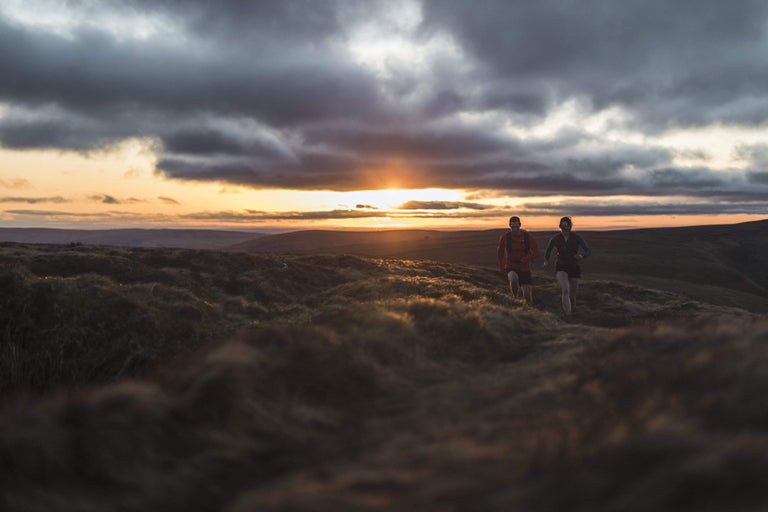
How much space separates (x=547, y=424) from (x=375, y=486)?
173cm

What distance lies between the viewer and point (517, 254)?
545 inches

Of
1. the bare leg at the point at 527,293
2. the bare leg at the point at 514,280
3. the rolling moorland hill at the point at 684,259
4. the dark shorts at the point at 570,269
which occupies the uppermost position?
the dark shorts at the point at 570,269

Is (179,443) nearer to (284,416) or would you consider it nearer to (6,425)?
(284,416)

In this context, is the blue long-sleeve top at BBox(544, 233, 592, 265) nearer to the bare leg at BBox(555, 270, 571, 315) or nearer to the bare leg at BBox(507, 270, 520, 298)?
the bare leg at BBox(555, 270, 571, 315)

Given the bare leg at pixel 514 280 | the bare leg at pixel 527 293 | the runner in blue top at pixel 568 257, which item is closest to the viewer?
the runner in blue top at pixel 568 257

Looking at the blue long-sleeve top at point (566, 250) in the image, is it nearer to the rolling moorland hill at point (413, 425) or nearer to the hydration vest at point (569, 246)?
the hydration vest at point (569, 246)

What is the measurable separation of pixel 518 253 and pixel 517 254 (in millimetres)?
46

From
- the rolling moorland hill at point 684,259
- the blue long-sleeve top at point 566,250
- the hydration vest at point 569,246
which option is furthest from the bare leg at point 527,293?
the rolling moorland hill at point 684,259

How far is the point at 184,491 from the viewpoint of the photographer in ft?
11.8

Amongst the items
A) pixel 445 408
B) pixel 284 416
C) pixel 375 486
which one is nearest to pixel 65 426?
pixel 284 416

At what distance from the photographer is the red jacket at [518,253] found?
45.0ft

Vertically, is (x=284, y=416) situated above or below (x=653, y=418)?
below

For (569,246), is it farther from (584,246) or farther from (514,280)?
(514,280)

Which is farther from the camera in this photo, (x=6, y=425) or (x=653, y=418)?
(x=6, y=425)
